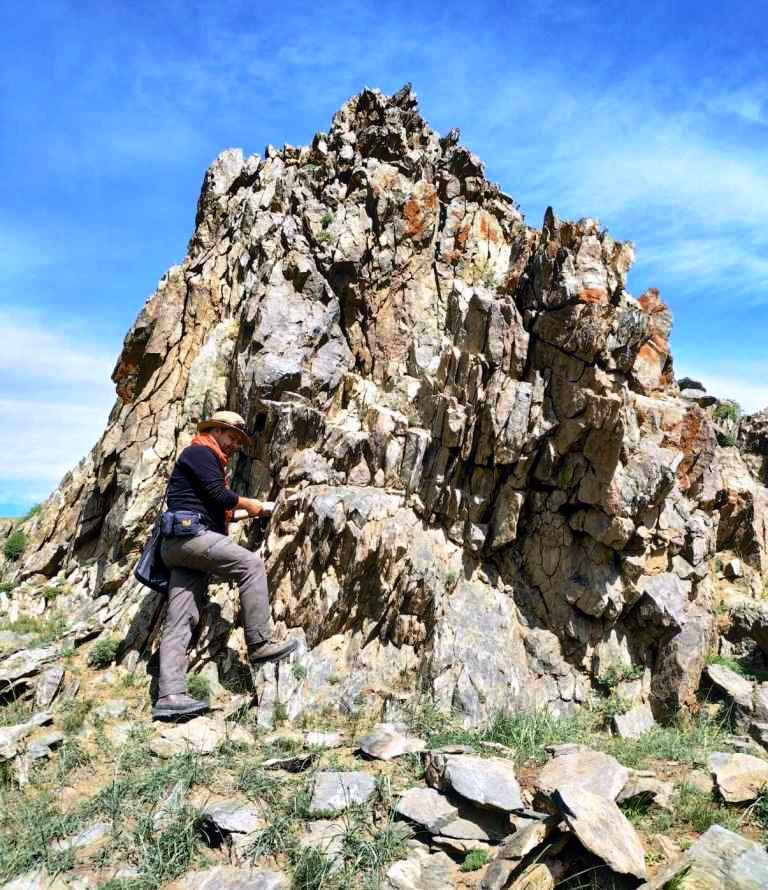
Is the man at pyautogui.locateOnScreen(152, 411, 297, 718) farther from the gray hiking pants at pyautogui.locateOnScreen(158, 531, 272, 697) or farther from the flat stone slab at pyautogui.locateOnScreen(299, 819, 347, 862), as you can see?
the flat stone slab at pyautogui.locateOnScreen(299, 819, 347, 862)

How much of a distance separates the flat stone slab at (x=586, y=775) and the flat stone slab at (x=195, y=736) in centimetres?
391

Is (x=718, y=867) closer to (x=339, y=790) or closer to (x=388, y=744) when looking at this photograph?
(x=339, y=790)

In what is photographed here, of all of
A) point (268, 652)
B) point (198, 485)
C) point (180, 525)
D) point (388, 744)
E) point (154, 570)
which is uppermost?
point (198, 485)

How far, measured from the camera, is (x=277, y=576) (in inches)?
437

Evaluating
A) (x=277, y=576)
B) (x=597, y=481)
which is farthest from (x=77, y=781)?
(x=597, y=481)

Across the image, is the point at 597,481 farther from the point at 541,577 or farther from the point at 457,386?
the point at 457,386

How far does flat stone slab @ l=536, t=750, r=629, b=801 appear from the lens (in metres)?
6.74

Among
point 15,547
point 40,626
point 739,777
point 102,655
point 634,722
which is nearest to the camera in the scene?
point 739,777

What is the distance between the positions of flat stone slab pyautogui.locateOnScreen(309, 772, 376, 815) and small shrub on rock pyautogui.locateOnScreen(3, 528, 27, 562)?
11.2 metres

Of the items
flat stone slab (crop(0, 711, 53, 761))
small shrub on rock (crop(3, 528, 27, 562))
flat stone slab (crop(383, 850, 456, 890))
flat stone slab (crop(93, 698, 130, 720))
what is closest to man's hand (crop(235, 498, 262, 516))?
flat stone slab (crop(93, 698, 130, 720))

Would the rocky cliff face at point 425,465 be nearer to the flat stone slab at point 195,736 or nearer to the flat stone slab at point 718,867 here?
the flat stone slab at point 195,736

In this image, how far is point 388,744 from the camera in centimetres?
819

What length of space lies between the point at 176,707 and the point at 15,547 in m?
8.56

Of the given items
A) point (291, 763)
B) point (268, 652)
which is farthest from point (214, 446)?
point (291, 763)
